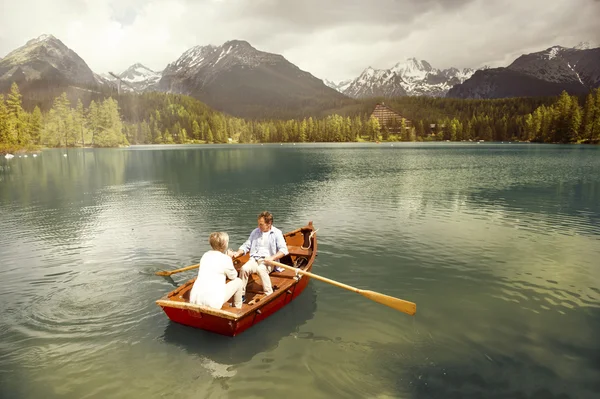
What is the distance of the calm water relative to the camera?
9.38 m

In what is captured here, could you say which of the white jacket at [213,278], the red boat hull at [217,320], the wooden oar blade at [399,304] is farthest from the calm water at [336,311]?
the white jacket at [213,278]

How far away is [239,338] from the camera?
1129cm

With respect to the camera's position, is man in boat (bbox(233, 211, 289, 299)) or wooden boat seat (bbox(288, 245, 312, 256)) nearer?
man in boat (bbox(233, 211, 289, 299))

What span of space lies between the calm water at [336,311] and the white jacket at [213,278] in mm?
1650

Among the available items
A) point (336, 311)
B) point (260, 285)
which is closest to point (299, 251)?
point (260, 285)

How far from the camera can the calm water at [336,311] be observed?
9.38 meters

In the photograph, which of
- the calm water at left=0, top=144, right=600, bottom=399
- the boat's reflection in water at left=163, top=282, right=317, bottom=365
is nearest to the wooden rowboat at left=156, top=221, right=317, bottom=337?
the boat's reflection in water at left=163, top=282, right=317, bottom=365

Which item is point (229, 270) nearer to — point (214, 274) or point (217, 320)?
point (214, 274)

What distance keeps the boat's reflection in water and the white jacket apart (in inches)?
58.7

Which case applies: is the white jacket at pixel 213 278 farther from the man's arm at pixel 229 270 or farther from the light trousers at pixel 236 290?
the light trousers at pixel 236 290

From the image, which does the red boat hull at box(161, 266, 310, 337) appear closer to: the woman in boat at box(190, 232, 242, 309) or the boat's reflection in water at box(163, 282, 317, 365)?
the boat's reflection in water at box(163, 282, 317, 365)

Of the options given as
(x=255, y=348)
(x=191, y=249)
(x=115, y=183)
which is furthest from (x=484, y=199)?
(x=115, y=183)

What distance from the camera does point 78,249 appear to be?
20.9 m

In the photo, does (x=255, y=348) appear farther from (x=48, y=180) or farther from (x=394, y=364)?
(x=48, y=180)
